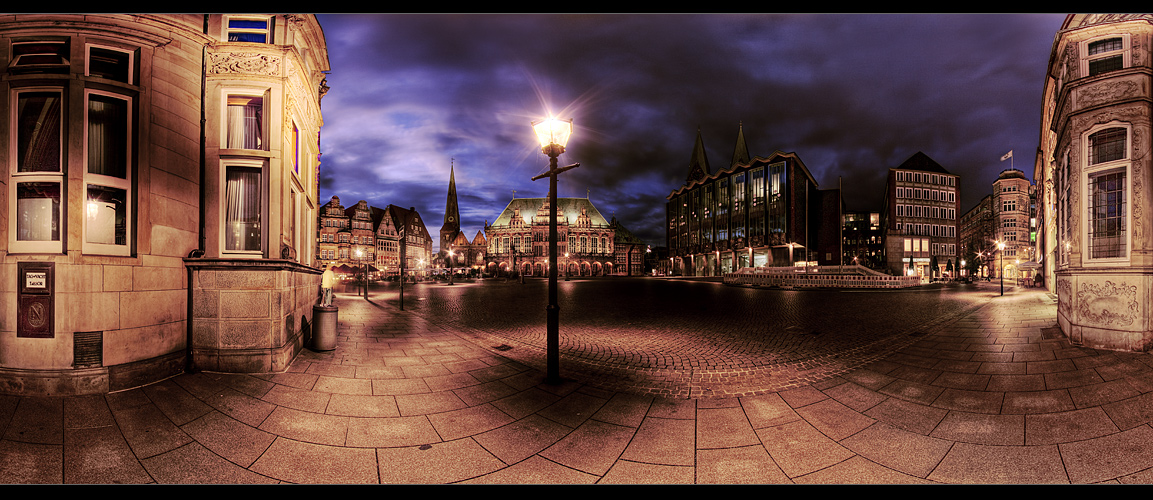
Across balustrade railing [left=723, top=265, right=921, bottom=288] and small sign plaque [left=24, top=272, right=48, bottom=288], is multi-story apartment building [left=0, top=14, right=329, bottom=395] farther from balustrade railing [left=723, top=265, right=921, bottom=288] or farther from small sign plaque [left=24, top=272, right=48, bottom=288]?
balustrade railing [left=723, top=265, right=921, bottom=288]

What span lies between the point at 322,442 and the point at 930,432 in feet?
→ 17.9

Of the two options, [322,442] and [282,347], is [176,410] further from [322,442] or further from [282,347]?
[322,442]

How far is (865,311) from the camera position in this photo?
40.6ft

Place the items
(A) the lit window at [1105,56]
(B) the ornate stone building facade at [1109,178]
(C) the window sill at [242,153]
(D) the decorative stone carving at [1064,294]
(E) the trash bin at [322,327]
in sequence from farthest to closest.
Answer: (D) the decorative stone carving at [1064,294]
(E) the trash bin at [322,327]
(A) the lit window at [1105,56]
(B) the ornate stone building facade at [1109,178]
(C) the window sill at [242,153]

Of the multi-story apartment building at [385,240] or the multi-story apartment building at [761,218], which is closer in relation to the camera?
the multi-story apartment building at [761,218]

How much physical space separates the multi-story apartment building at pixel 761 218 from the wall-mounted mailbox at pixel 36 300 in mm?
52425

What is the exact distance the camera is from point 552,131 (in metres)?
5.41

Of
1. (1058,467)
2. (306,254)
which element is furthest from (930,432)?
(306,254)

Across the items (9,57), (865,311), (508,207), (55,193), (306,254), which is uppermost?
(508,207)

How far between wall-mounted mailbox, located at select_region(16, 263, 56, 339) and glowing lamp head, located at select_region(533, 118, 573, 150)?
5971mm

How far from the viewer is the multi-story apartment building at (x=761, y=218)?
52.8 meters

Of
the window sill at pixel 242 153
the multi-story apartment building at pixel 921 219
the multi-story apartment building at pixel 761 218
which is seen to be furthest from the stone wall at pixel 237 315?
the multi-story apartment building at pixel 921 219

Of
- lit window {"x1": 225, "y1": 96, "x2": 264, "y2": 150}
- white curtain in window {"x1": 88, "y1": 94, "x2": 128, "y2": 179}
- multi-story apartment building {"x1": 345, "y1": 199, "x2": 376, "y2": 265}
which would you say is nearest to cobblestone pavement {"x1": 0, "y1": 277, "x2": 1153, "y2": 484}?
white curtain in window {"x1": 88, "y1": 94, "x2": 128, "y2": 179}

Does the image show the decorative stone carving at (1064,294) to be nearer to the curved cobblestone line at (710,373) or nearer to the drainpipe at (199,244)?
the curved cobblestone line at (710,373)
